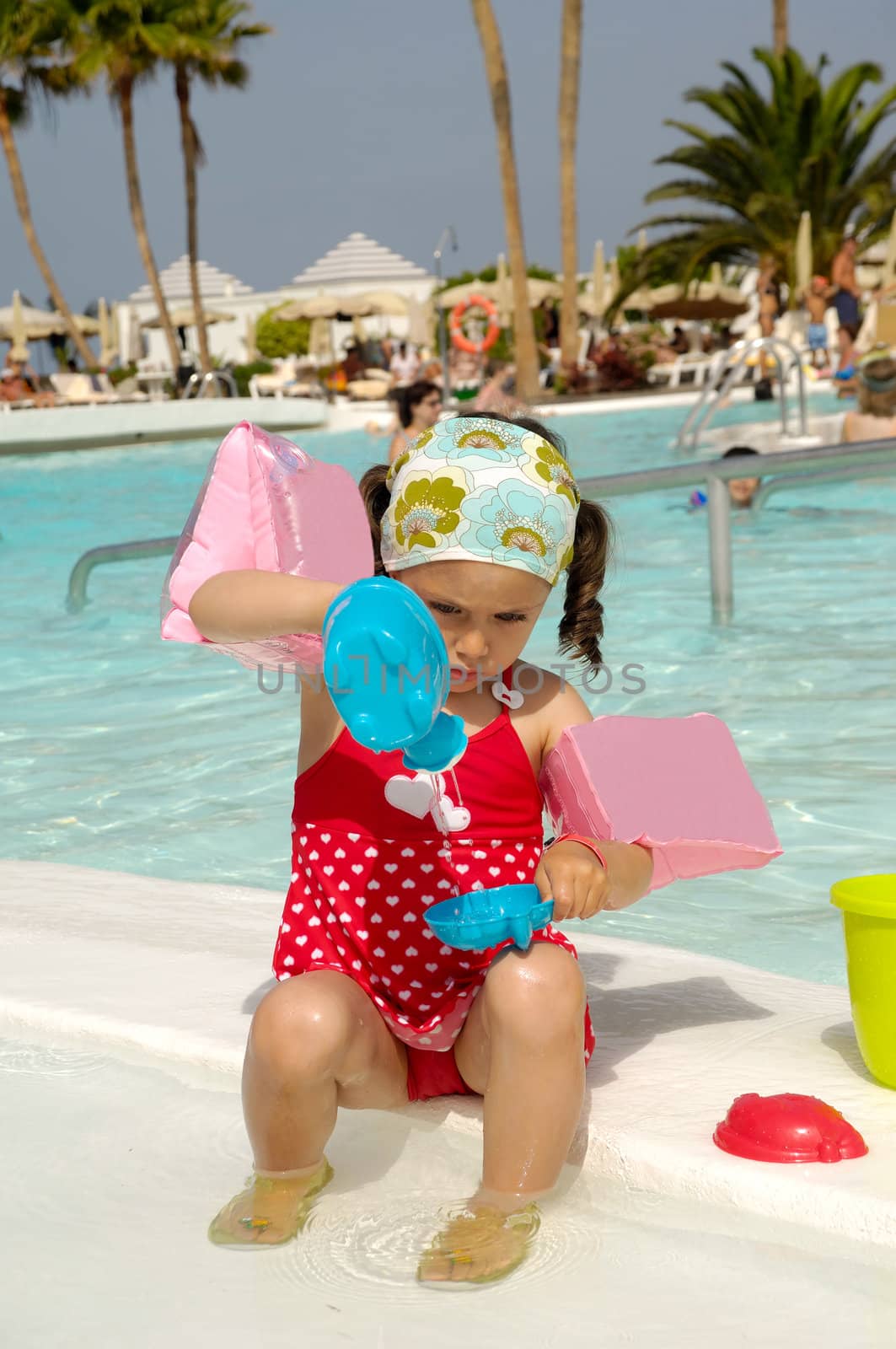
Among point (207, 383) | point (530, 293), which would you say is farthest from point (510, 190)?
point (530, 293)

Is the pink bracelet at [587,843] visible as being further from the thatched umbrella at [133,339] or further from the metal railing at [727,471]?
the thatched umbrella at [133,339]

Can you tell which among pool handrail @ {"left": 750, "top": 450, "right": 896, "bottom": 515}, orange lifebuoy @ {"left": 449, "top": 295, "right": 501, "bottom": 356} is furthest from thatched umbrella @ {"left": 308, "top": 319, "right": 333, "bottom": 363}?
pool handrail @ {"left": 750, "top": 450, "right": 896, "bottom": 515}

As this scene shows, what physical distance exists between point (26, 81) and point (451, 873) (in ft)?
132

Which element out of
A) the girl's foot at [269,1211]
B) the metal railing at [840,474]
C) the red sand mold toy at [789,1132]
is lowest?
the girl's foot at [269,1211]

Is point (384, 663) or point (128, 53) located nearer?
point (384, 663)

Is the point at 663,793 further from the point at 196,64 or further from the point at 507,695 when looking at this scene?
the point at 196,64

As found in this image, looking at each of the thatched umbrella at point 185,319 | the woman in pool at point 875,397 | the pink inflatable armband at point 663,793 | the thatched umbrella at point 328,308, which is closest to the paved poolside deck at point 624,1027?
the pink inflatable armband at point 663,793

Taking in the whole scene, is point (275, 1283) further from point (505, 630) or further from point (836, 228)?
point (836, 228)

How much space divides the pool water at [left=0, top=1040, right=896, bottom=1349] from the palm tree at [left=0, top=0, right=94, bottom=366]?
3530 centimetres

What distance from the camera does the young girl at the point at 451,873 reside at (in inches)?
75.6

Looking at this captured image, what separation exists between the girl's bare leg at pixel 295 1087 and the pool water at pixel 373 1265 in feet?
0.12

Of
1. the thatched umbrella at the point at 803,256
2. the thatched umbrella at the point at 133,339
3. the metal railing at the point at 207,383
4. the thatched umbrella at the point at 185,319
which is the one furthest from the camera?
the thatched umbrella at the point at 133,339

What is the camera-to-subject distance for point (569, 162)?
27062mm

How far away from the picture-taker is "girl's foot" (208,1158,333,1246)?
192 cm
